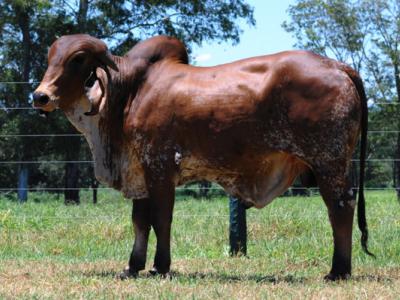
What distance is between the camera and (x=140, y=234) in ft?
21.8

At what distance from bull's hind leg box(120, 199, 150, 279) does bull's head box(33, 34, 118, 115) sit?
2.97 feet

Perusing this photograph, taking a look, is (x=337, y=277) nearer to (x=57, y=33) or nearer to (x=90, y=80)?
(x=90, y=80)

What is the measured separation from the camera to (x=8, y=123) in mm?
26688

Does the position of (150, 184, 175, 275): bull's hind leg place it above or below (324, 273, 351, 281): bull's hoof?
above

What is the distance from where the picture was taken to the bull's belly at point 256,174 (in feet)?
20.6

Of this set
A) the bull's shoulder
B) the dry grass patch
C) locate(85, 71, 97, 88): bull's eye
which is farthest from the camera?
the bull's shoulder

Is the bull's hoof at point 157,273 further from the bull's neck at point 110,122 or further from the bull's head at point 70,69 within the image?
the bull's head at point 70,69

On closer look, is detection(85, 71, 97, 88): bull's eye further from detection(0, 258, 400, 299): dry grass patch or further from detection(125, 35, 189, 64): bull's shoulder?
detection(0, 258, 400, 299): dry grass patch

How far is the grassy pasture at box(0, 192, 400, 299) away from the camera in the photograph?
5.43 m

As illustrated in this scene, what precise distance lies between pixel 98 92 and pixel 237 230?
251 cm

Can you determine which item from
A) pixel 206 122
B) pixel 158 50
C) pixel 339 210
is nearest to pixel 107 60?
pixel 158 50

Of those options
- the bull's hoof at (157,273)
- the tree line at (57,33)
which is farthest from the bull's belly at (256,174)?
the tree line at (57,33)

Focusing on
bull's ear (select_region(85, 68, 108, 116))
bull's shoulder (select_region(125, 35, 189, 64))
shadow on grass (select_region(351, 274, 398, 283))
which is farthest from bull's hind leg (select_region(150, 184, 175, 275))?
shadow on grass (select_region(351, 274, 398, 283))

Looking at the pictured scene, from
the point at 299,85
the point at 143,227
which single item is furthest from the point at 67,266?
the point at 299,85
